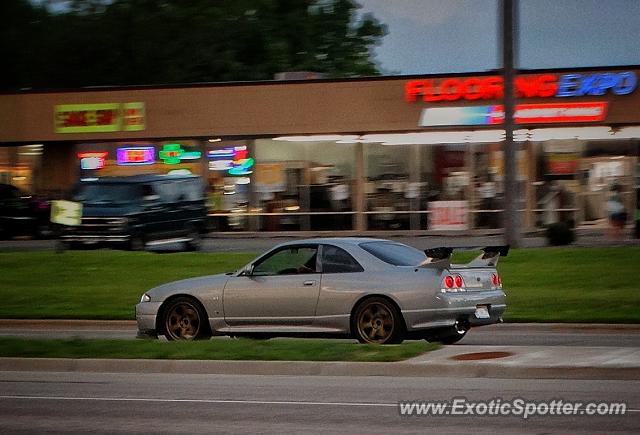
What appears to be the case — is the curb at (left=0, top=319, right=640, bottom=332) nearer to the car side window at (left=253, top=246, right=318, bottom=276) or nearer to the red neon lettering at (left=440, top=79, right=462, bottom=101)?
the car side window at (left=253, top=246, right=318, bottom=276)

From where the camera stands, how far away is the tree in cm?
7694

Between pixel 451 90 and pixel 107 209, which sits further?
pixel 451 90

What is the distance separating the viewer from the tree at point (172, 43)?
76.9 m

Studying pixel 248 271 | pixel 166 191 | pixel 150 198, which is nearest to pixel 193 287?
pixel 248 271

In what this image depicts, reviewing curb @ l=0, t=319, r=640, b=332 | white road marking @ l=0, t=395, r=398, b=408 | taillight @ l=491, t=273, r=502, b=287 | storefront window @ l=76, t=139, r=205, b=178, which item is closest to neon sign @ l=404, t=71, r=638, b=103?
storefront window @ l=76, t=139, r=205, b=178

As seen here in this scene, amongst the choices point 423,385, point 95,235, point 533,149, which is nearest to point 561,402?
point 423,385

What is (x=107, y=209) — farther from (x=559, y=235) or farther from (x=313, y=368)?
(x=313, y=368)

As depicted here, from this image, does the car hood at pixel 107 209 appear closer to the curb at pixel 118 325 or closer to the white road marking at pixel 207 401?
the curb at pixel 118 325

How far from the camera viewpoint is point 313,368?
1389 cm

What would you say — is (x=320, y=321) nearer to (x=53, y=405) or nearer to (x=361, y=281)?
(x=361, y=281)

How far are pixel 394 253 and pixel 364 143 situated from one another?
27007 mm

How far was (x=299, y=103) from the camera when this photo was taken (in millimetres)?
43250

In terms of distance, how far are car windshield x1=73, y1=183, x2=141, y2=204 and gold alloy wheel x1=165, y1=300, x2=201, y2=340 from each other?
54.2ft

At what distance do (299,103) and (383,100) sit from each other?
2.98 m
